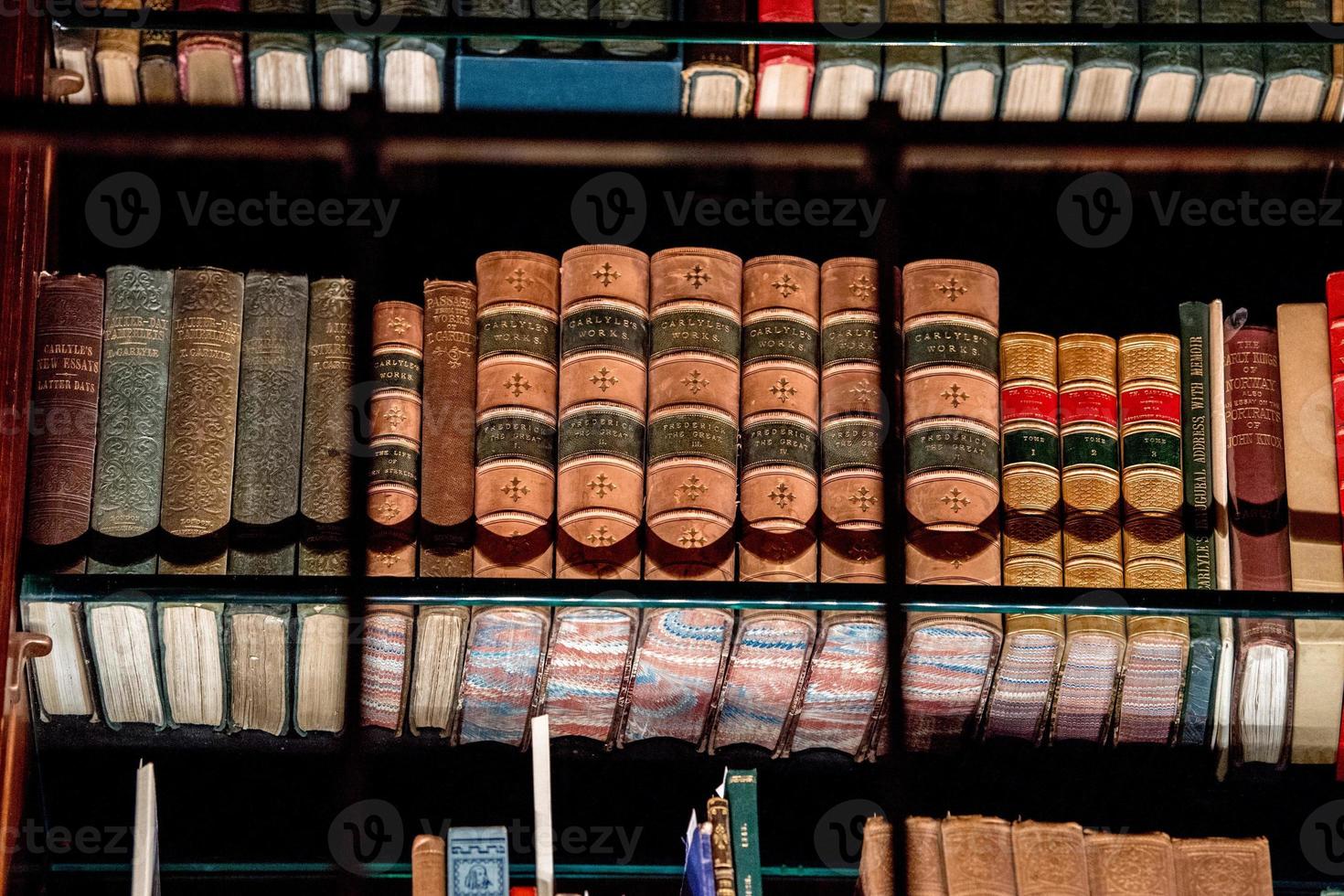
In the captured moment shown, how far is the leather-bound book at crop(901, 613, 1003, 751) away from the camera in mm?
1527

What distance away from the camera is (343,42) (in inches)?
62.3

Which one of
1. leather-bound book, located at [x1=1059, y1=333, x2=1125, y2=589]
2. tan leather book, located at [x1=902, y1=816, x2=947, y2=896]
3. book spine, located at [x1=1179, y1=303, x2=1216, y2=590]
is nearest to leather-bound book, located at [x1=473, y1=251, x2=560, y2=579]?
tan leather book, located at [x1=902, y1=816, x2=947, y2=896]

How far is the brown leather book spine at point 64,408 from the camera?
1.47 metres

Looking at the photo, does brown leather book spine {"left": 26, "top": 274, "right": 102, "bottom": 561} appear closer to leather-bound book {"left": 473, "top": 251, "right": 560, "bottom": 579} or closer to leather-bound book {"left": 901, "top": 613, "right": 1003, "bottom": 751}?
leather-bound book {"left": 473, "top": 251, "right": 560, "bottom": 579}

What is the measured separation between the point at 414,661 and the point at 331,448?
256 millimetres

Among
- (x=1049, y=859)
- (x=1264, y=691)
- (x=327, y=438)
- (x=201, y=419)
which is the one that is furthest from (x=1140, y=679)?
(x=201, y=419)

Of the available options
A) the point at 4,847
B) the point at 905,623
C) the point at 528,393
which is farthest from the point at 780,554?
the point at 4,847

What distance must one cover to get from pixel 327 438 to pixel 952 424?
683 mm

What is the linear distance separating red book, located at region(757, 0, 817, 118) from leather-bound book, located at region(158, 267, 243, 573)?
25.6 inches

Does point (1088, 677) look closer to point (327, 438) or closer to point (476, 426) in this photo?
point (476, 426)

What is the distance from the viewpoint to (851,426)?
4.98 ft

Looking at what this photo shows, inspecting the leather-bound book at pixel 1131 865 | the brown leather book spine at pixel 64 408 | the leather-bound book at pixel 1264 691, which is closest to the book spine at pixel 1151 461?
the leather-bound book at pixel 1264 691

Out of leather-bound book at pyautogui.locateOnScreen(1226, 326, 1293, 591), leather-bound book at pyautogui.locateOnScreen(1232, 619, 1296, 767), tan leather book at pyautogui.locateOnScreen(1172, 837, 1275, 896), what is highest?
leather-bound book at pyautogui.locateOnScreen(1226, 326, 1293, 591)

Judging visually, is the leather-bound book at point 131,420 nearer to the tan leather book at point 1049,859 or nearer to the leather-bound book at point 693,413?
the leather-bound book at point 693,413
